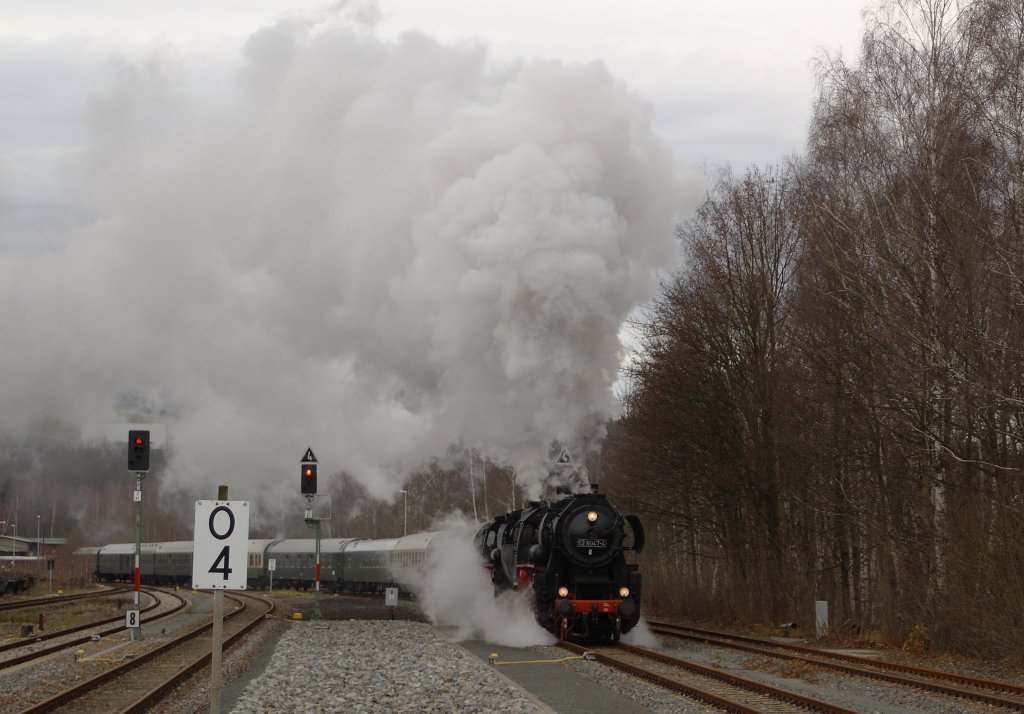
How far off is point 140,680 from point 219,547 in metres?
10.0

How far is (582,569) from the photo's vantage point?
19.9 metres

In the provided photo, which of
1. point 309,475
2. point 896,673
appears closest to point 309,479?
point 309,475

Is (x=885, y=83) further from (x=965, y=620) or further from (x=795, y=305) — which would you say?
(x=965, y=620)

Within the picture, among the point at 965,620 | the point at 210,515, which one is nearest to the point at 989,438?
the point at 965,620

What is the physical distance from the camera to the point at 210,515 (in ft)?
24.5

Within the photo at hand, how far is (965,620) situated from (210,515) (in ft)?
41.8

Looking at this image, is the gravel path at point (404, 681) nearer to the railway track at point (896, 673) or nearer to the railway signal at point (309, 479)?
the railway track at point (896, 673)

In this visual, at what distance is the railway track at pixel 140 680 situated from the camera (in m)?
13.5

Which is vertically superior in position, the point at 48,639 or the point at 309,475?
the point at 309,475

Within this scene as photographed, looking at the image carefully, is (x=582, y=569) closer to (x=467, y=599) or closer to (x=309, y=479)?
(x=467, y=599)

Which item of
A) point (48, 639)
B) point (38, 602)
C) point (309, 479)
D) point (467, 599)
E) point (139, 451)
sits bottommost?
point (38, 602)

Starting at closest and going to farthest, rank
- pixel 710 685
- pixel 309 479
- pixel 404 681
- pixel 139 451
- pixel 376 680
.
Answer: pixel 710 685 → pixel 404 681 → pixel 376 680 → pixel 139 451 → pixel 309 479

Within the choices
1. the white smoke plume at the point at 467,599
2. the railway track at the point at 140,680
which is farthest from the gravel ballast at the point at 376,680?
the white smoke plume at the point at 467,599

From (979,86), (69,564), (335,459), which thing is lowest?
(69,564)
